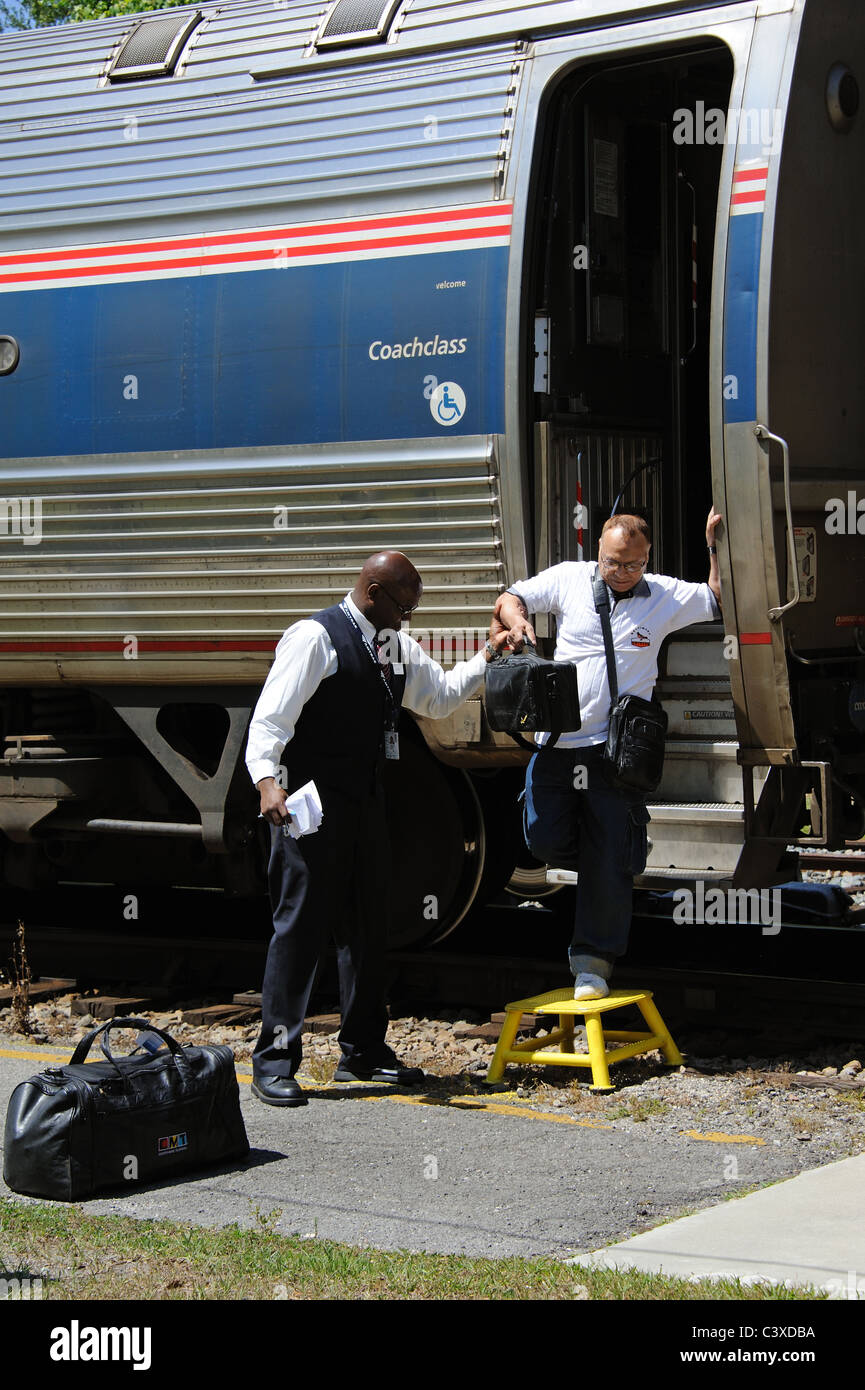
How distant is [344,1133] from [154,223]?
391 centimetres

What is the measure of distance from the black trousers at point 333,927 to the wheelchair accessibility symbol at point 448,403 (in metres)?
1.51

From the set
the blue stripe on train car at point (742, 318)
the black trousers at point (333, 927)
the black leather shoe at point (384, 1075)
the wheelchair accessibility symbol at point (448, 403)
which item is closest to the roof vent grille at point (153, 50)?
the wheelchair accessibility symbol at point (448, 403)

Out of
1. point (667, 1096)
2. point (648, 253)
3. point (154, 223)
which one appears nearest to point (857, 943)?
point (667, 1096)

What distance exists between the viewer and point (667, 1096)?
6.42 meters

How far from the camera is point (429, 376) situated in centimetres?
709

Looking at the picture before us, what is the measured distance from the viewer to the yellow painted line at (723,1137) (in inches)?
228

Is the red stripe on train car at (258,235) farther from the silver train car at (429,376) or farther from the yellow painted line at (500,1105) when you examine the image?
the yellow painted line at (500,1105)

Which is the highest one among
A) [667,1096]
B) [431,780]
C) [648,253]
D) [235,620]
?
[648,253]

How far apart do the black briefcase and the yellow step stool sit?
1.38 meters

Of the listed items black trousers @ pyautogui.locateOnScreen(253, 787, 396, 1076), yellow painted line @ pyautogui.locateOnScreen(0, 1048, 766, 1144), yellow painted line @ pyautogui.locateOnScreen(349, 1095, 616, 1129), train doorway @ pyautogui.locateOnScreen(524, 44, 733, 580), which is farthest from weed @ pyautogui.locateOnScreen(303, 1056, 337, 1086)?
train doorway @ pyautogui.locateOnScreen(524, 44, 733, 580)

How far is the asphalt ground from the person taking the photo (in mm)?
4926

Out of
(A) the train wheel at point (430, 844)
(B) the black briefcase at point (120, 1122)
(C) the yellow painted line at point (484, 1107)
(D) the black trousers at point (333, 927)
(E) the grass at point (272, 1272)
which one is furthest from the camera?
(A) the train wheel at point (430, 844)
